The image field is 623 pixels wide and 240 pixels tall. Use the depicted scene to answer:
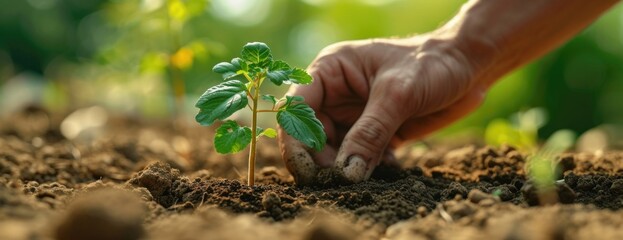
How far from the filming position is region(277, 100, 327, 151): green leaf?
7.97ft

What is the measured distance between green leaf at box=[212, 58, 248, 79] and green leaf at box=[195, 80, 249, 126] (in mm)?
46

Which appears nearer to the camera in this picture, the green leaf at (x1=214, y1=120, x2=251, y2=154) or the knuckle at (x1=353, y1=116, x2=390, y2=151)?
the green leaf at (x1=214, y1=120, x2=251, y2=154)

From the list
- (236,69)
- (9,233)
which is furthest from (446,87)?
(9,233)

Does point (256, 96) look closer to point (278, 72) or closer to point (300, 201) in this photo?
→ point (278, 72)

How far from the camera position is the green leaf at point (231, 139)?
95.2 inches

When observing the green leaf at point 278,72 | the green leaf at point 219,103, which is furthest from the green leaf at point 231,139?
the green leaf at point 278,72

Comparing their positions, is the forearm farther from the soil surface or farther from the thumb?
the thumb

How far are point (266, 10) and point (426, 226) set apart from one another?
21783mm

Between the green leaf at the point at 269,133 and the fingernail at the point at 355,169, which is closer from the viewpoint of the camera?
the green leaf at the point at 269,133

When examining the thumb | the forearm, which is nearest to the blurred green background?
the forearm

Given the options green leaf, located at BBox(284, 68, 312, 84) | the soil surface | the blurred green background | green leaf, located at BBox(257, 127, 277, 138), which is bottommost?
the soil surface

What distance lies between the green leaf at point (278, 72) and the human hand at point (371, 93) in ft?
1.65

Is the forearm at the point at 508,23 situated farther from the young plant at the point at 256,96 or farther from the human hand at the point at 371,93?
the young plant at the point at 256,96

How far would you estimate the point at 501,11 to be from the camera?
11.2 feet
